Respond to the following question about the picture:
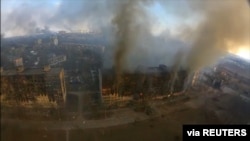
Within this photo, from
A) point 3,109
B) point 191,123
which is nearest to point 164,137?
point 191,123

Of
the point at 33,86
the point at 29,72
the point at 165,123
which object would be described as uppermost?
the point at 29,72

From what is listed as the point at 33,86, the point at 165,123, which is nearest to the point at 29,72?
the point at 33,86

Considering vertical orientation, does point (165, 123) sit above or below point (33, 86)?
below

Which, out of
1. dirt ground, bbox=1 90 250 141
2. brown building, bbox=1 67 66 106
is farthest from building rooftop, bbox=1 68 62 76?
dirt ground, bbox=1 90 250 141

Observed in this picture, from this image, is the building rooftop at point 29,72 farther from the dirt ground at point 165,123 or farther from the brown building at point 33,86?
the dirt ground at point 165,123

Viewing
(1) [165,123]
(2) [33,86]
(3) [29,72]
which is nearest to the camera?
(1) [165,123]

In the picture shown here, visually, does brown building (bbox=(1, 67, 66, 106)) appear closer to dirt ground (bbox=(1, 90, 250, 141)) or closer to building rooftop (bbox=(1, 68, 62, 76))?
building rooftop (bbox=(1, 68, 62, 76))

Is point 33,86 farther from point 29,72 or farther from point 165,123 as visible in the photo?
point 165,123

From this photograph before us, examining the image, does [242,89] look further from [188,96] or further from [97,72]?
[97,72]

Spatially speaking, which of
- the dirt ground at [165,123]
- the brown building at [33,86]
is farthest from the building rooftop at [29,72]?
the dirt ground at [165,123]
